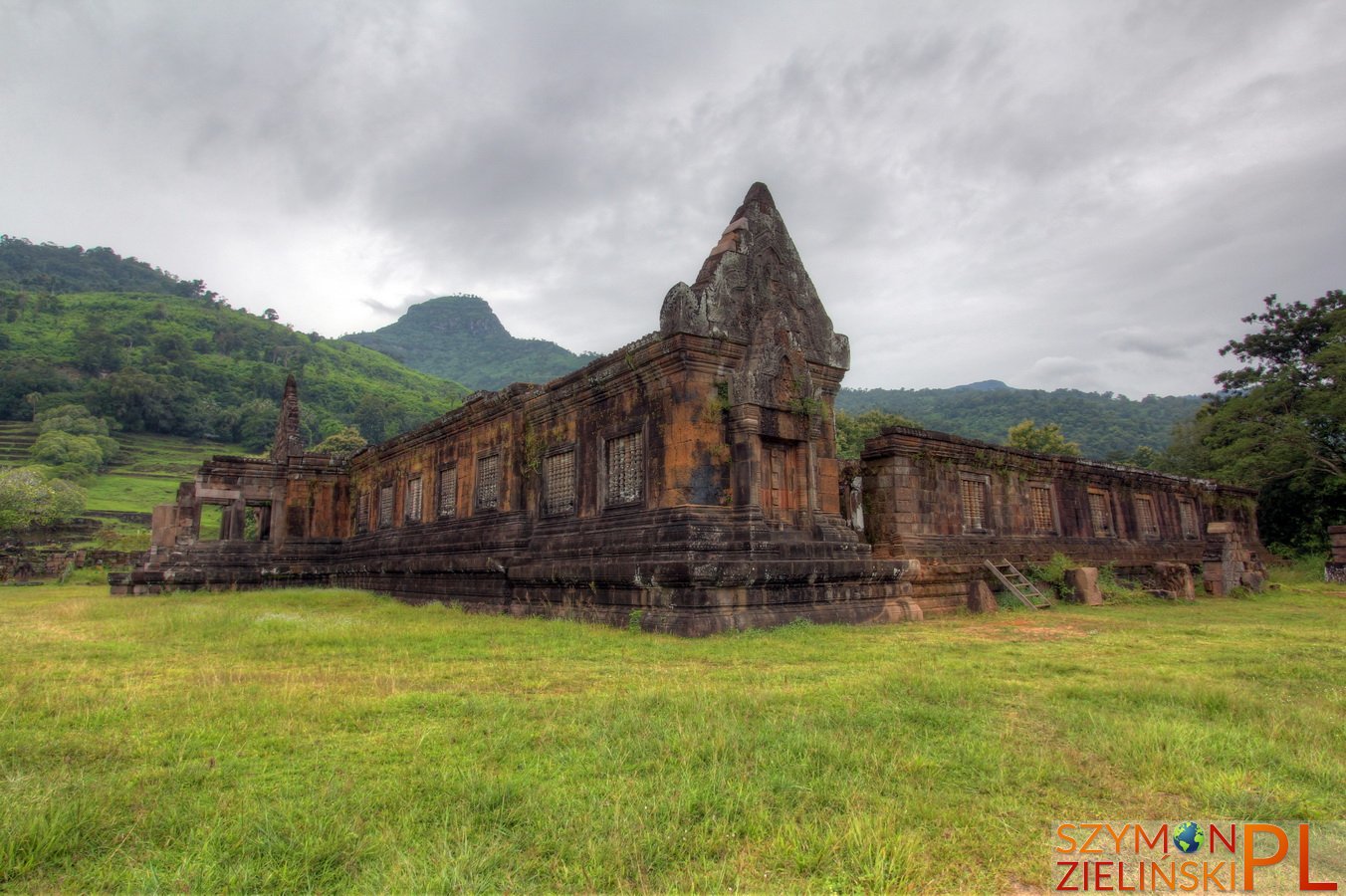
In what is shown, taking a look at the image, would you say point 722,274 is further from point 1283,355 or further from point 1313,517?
point 1283,355

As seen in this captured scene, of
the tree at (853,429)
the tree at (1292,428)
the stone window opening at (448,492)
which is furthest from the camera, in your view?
the tree at (853,429)

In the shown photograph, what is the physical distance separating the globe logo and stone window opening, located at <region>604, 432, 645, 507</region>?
376 inches

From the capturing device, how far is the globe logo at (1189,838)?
2.96 meters

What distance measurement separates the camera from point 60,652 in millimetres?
8172

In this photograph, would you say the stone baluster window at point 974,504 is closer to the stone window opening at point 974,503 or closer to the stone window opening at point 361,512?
the stone window opening at point 974,503

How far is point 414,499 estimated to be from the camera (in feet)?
70.1

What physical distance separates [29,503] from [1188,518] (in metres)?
56.6

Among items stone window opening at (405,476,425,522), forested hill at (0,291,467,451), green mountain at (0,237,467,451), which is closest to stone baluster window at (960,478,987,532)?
stone window opening at (405,476,425,522)

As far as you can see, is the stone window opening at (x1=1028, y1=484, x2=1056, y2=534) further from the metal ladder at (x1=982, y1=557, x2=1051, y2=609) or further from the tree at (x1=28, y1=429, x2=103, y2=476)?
the tree at (x1=28, y1=429, x2=103, y2=476)

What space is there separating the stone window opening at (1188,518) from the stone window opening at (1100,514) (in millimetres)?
5331

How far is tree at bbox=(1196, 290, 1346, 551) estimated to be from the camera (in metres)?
30.6

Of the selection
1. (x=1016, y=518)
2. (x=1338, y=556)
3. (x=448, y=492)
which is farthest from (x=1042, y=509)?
(x=448, y=492)

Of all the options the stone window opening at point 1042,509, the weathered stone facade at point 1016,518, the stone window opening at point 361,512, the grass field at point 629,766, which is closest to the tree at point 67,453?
the stone window opening at point 361,512

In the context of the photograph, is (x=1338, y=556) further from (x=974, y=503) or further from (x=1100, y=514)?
(x=974, y=503)
